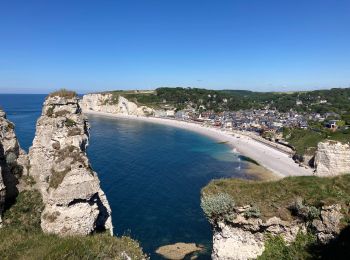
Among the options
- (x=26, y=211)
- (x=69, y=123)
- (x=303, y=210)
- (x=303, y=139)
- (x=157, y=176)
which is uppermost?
(x=69, y=123)

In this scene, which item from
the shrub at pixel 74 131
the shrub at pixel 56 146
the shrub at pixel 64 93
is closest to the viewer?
the shrub at pixel 56 146

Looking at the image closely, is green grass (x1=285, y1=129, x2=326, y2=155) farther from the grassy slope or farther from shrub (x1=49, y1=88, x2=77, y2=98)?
the grassy slope

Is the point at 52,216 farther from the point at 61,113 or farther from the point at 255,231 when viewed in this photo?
the point at 255,231

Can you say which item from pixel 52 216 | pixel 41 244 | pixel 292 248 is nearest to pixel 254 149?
pixel 292 248

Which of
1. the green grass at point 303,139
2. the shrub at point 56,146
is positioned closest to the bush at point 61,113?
the shrub at point 56,146

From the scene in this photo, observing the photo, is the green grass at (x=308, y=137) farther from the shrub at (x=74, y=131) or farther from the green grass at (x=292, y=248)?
the shrub at (x=74, y=131)

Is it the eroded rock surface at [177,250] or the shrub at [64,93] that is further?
the eroded rock surface at [177,250]

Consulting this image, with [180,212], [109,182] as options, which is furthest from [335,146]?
[109,182]
